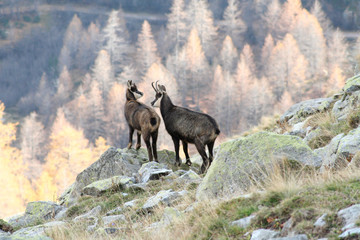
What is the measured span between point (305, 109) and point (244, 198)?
9901mm

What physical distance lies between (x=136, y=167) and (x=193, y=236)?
7346 mm

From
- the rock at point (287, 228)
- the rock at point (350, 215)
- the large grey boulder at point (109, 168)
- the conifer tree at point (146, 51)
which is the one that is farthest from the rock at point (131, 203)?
the conifer tree at point (146, 51)

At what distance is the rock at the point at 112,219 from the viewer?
25.6 ft

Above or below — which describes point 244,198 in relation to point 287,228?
below

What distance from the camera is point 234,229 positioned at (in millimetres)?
5250

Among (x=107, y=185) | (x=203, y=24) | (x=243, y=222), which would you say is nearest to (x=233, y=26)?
(x=203, y=24)

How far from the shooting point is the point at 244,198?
5930 millimetres

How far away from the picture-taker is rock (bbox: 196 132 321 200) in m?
6.89

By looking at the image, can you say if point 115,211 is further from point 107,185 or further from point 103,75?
point 103,75

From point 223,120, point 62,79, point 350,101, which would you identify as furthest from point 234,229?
point 62,79

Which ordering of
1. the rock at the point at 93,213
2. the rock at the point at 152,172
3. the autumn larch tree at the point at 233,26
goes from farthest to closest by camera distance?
the autumn larch tree at the point at 233,26 < the rock at the point at 152,172 < the rock at the point at 93,213

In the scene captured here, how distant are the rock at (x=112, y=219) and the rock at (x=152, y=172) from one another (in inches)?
108

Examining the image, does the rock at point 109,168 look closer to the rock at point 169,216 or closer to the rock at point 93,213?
the rock at point 93,213

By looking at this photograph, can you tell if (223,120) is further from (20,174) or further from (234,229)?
(234,229)
